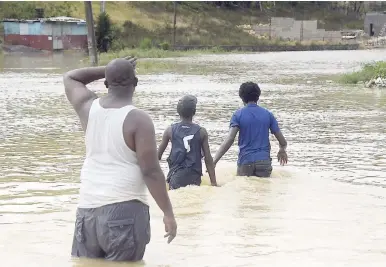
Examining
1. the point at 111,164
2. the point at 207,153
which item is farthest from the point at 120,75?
the point at 207,153

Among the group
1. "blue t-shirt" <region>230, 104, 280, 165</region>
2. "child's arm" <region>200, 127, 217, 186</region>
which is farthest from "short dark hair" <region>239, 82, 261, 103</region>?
"child's arm" <region>200, 127, 217, 186</region>

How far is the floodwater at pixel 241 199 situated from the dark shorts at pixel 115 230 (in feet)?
0.48

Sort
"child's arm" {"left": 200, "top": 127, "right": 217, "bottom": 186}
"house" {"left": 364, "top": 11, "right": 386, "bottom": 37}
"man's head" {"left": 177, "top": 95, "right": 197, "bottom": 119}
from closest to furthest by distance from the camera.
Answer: "man's head" {"left": 177, "top": 95, "right": 197, "bottom": 119}
"child's arm" {"left": 200, "top": 127, "right": 217, "bottom": 186}
"house" {"left": 364, "top": 11, "right": 386, "bottom": 37}

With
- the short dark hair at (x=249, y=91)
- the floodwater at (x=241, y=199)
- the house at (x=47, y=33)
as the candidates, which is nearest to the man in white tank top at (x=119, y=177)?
the floodwater at (x=241, y=199)

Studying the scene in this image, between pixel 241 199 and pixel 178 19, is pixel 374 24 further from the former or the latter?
pixel 241 199

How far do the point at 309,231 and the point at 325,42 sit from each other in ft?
257

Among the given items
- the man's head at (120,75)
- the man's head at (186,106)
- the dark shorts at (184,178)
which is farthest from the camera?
the dark shorts at (184,178)

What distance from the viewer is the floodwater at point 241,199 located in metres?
6.71

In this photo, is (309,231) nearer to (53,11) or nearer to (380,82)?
(380,82)

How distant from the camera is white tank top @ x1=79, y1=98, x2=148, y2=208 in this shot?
16.8ft

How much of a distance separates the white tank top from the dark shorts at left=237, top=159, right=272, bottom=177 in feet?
14.1

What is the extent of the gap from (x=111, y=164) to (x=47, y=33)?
6235 centimetres

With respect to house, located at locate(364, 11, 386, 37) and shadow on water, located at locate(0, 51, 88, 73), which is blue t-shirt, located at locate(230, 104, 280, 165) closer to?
shadow on water, located at locate(0, 51, 88, 73)

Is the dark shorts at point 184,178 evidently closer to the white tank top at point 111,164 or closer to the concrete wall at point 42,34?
the white tank top at point 111,164
